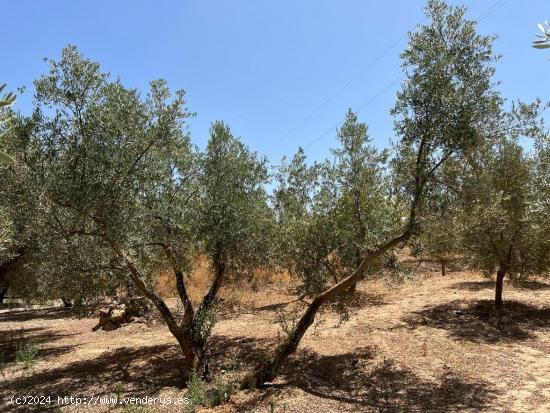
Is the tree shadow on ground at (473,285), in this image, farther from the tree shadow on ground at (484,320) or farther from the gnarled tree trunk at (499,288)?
the gnarled tree trunk at (499,288)

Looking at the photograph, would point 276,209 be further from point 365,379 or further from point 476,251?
point 476,251

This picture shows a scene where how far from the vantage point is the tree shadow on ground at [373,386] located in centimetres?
1120

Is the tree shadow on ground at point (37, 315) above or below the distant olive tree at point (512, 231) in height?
below

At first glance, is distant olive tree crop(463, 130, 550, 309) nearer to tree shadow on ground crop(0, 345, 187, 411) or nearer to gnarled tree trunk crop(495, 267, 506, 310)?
gnarled tree trunk crop(495, 267, 506, 310)

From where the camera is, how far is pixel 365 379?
13.1 meters

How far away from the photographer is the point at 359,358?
14.8 m

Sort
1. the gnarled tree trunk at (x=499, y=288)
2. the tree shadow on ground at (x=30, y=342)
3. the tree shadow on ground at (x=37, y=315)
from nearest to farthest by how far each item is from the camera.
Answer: the tree shadow on ground at (x=30, y=342)
the gnarled tree trunk at (x=499, y=288)
the tree shadow on ground at (x=37, y=315)

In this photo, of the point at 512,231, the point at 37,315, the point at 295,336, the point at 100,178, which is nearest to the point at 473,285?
the point at 512,231

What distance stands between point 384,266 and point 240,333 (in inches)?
302

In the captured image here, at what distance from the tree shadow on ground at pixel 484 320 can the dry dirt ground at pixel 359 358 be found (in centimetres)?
4

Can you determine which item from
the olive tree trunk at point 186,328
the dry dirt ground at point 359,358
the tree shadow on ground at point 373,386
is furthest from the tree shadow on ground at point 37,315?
the tree shadow on ground at point 373,386

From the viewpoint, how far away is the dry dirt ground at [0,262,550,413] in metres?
11.6

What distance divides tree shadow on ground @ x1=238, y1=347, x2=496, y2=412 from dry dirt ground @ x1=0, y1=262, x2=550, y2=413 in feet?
0.10

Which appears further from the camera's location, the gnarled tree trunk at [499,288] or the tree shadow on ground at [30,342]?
the gnarled tree trunk at [499,288]
